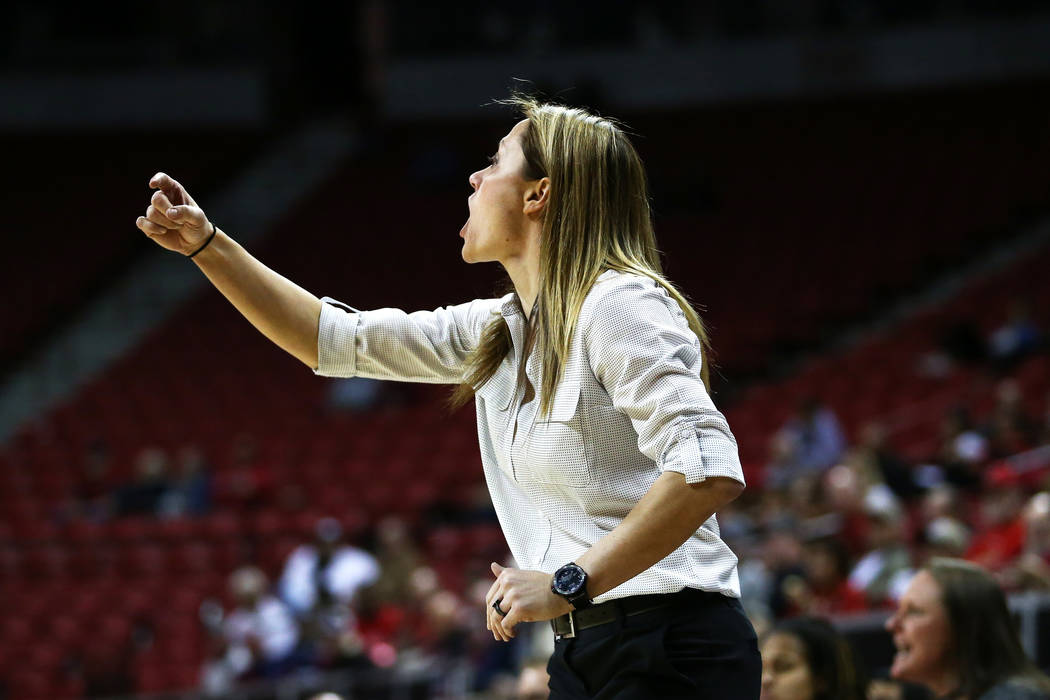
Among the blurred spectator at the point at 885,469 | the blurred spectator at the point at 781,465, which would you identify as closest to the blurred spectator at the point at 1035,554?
the blurred spectator at the point at 885,469

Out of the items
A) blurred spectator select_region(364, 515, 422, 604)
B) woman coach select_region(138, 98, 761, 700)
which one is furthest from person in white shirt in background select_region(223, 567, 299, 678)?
woman coach select_region(138, 98, 761, 700)

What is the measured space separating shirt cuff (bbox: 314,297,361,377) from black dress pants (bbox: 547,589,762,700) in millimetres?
568

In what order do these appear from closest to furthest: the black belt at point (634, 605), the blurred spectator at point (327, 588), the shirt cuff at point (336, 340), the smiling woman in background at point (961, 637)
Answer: the black belt at point (634, 605) < the shirt cuff at point (336, 340) < the smiling woman in background at point (961, 637) < the blurred spectator at point (327, 588)

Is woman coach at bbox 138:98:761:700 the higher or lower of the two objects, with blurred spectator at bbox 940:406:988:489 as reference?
higher

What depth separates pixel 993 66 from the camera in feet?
51.8

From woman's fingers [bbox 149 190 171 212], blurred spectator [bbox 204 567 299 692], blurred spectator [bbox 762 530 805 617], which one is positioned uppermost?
woman's fingers [bbox 149 190 171 212]

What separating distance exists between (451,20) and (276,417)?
670 cm

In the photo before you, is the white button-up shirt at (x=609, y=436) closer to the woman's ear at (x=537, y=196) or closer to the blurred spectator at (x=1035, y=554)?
the woman's ear at (x=537, y=196)

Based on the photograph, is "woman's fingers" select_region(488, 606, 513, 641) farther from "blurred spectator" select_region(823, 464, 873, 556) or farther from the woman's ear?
"blurred spectator" select_region(823, 464, 873, 556)

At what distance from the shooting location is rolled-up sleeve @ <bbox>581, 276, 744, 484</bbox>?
1709mm

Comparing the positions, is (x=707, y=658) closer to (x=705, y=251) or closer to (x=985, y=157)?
(x=705, y=251)

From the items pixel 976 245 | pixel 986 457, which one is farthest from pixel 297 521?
pixel 976 245

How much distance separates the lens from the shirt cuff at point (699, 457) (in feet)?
5.55

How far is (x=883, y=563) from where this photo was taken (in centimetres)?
580
